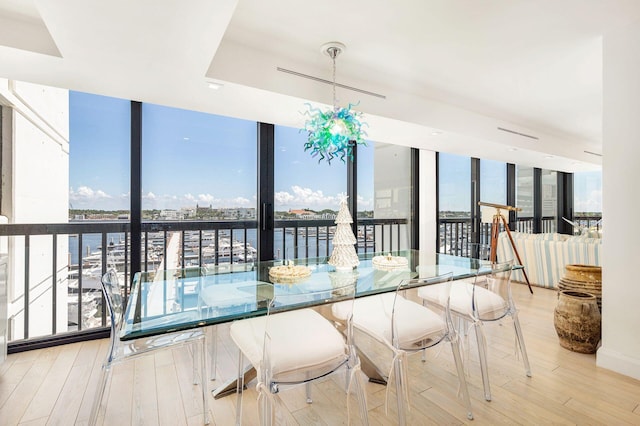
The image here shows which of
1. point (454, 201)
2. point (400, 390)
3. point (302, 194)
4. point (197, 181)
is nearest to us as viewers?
point (400, 390)

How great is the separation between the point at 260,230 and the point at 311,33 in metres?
2.06

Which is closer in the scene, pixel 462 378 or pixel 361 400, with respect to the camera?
pixel 361 400

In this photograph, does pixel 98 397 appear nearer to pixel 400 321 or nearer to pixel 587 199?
pixel 400 321

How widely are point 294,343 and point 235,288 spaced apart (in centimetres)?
62

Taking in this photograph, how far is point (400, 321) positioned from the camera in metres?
1.80

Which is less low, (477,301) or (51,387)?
(477,301)

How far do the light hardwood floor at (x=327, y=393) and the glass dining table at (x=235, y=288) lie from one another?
439 millimetres

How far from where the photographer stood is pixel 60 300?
2.91 m

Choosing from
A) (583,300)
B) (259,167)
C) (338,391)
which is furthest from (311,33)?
(583,300)

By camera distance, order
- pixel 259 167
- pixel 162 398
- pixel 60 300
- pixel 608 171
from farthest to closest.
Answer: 1. pixel 259 167
2. pixel 60 300
3. pixel 608 171
4. pixel 162 398

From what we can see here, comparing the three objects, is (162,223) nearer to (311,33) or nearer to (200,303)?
(200,303)

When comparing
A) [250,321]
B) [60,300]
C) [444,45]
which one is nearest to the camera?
[250,321]

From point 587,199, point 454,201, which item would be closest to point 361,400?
point 454,201

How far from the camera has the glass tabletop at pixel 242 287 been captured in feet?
4.72
